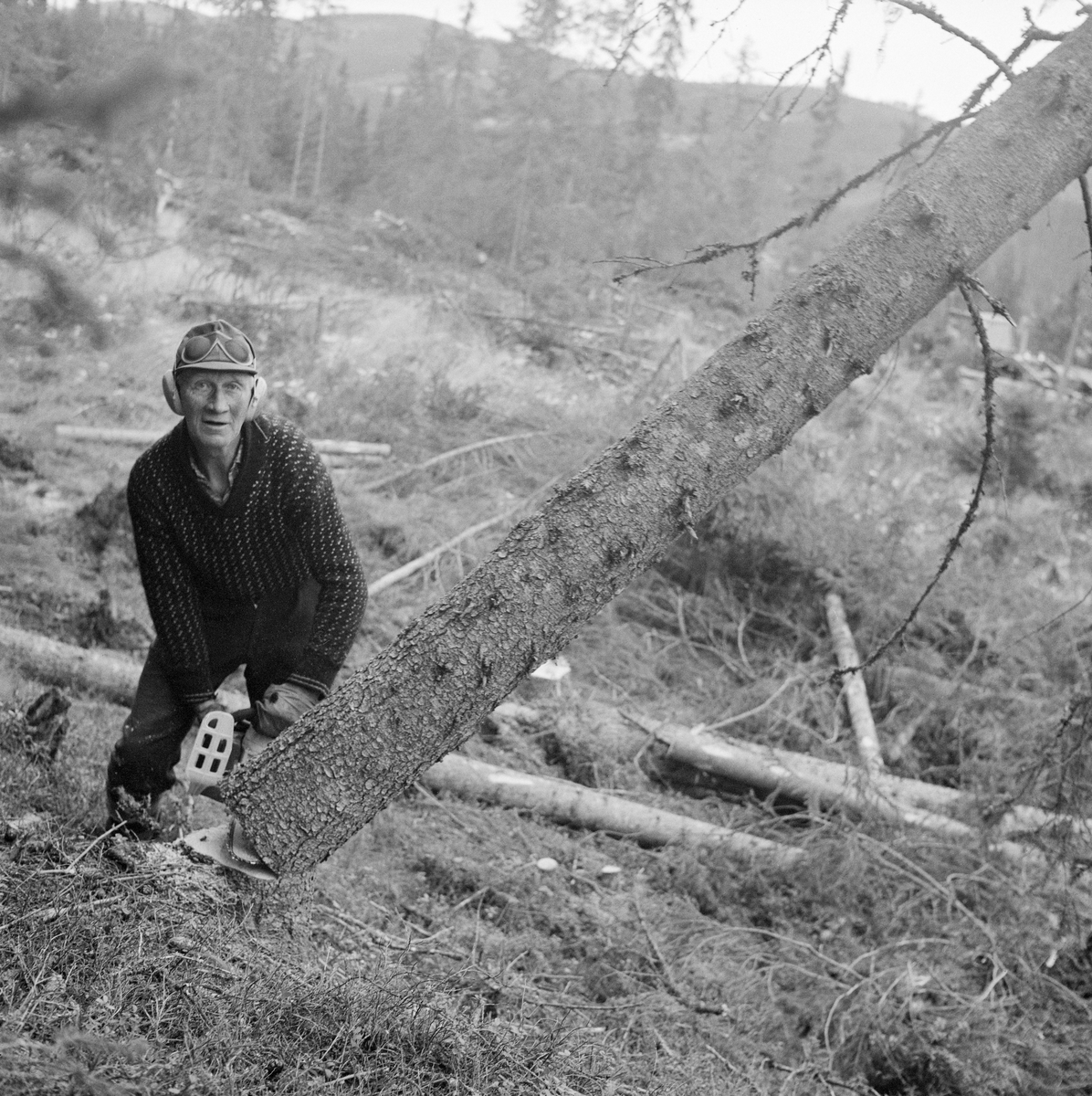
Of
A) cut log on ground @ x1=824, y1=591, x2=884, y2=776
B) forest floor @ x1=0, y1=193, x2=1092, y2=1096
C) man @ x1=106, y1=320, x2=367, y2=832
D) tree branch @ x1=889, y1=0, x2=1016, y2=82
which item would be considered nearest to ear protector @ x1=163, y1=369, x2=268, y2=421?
man @ x1=106, y1=320, x2=367, y2=832

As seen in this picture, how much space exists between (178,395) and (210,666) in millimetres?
950

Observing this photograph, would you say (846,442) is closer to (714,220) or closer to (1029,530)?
(1029,530)

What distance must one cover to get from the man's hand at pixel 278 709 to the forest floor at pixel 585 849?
1.39 feet

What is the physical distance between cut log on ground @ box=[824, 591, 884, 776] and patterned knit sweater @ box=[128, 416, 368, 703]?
3280 mm

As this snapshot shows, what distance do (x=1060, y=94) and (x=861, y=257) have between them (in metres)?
0.71

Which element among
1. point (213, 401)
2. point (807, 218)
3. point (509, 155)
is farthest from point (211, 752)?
point (509, 155)

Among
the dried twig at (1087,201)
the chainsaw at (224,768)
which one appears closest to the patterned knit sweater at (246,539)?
the chainsaw at (224,768)

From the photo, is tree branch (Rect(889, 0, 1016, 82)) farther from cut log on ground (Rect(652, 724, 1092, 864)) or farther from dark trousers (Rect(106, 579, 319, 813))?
cut log on ground (Rect(652, 724, 1092, 864))

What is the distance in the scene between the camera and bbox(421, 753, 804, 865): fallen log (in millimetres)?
5098

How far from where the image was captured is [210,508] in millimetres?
3199

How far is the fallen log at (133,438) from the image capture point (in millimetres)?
9148

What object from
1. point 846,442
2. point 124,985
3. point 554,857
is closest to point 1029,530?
point 846,442

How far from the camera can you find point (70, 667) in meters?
5.00

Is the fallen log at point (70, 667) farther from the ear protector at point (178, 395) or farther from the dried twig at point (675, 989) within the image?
the dried twig at point (675, 989)
